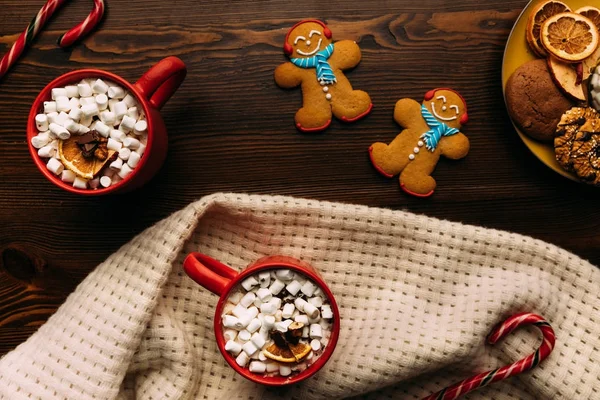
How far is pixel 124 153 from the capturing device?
3.15 ft

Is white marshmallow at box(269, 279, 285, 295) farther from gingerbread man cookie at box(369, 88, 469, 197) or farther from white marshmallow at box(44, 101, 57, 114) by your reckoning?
white marshmallow at box(44, 101, 57, 114)

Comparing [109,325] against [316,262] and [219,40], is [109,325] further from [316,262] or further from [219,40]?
[219,40]

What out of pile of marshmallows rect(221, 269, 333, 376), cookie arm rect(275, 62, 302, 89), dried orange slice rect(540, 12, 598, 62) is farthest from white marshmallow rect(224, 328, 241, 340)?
dried orange slice rect(540, 12, 598, 62)

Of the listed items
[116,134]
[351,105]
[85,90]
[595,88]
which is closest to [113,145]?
[116,134]

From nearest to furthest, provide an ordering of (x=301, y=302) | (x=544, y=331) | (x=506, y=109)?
(x=301, y=302)
(x=544, y=331)
(x=506, y=109)

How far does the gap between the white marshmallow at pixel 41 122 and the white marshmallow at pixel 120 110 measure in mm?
128

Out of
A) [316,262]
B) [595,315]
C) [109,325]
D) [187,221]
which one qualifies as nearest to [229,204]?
[187,221]

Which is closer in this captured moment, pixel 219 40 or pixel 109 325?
pixel 109 325

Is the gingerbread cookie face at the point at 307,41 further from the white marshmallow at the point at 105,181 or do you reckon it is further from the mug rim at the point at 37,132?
the white marshmallow at the point at 105,181

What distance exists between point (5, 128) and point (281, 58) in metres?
0.64

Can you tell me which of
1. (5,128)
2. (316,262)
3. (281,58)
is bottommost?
(316,262)

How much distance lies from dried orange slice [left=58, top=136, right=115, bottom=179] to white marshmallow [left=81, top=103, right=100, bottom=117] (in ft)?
0.16

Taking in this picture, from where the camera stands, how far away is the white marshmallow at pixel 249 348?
0.90 m

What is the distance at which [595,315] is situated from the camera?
1.12 m
